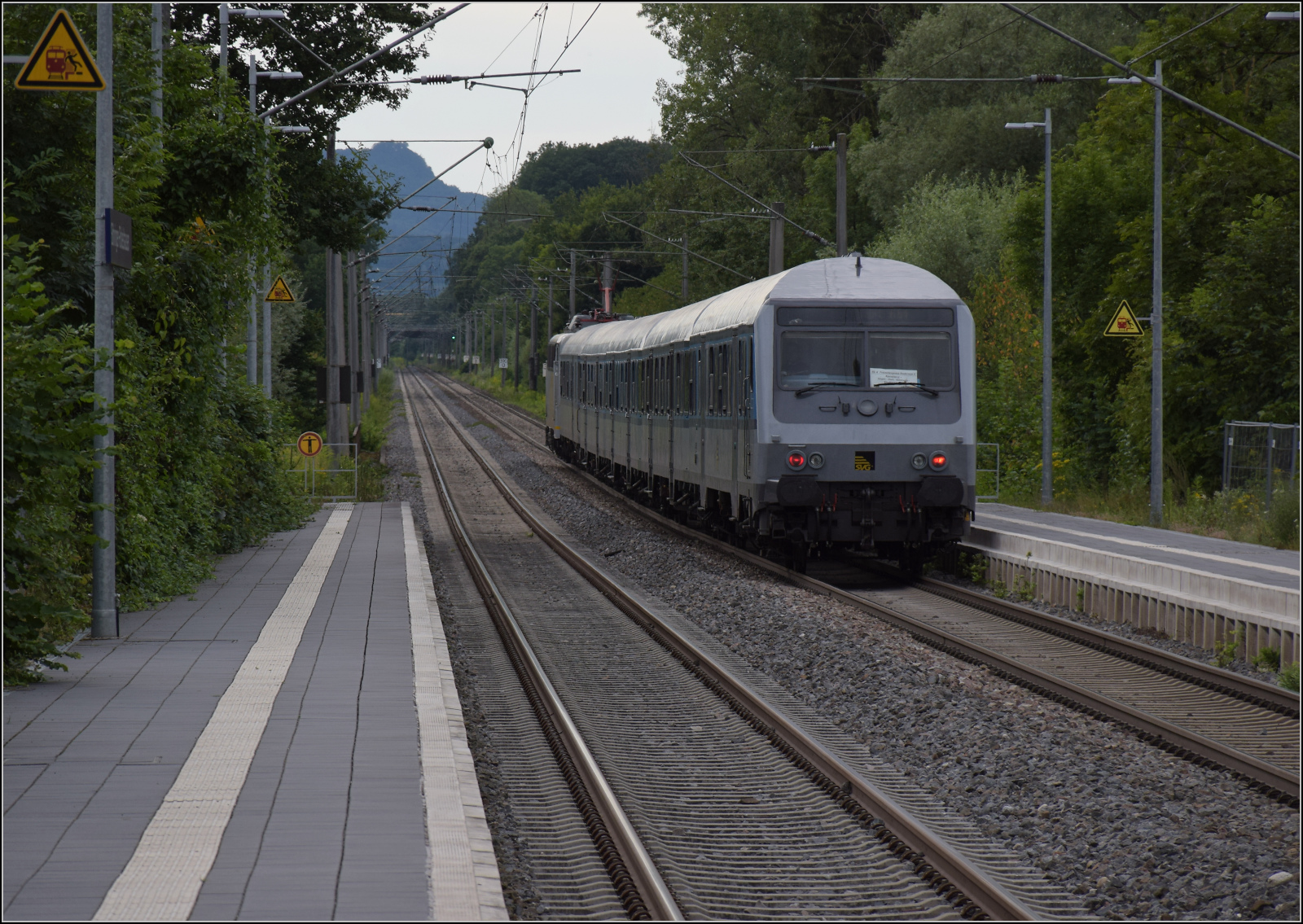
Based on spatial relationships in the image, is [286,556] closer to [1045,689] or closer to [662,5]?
[1045,689]

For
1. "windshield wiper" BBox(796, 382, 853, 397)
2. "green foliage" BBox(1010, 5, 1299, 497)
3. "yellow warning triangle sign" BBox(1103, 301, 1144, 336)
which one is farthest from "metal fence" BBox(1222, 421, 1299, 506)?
"windshield wiper" BBox(796, 382, 853, 397)

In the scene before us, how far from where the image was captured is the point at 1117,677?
11758 mm

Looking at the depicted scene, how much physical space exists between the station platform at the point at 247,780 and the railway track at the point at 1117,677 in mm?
4545

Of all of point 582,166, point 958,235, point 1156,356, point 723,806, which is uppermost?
Answer: point 582,166

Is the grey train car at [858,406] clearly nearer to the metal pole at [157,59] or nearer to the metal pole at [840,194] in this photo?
the metal pole at [157,59]

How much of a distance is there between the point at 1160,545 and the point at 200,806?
14.4 metres

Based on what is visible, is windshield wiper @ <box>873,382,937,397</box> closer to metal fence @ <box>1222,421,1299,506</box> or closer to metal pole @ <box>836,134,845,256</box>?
metal fence @ <box>1222,421,1299,506</box>

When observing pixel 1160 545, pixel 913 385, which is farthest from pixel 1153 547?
pixel 913 385

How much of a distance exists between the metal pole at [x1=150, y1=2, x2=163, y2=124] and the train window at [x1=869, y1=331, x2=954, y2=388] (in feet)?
27.3

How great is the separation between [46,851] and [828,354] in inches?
497

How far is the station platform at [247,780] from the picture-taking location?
5496 millimetres

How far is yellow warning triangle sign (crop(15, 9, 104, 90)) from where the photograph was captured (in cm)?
973

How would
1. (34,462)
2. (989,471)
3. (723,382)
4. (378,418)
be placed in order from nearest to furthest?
1. (34,462)
2. (723,382)
3. (989,471)
4. (378,418)

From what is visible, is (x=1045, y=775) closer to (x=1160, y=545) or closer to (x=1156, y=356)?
(x=1160, y=545)
